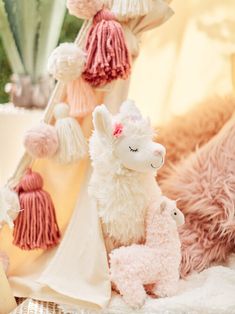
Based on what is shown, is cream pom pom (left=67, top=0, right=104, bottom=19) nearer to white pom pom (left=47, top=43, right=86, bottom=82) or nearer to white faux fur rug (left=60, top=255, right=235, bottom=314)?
white pom pom (left=47, top=43, right=86, bottom=82)

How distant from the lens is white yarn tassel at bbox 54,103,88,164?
1.27 metres

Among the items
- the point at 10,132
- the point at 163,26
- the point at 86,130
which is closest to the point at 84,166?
the point at 86,130

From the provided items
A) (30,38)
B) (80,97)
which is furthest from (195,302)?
(30,38)

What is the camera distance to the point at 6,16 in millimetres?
1479

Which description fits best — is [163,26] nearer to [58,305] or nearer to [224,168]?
[224,168]

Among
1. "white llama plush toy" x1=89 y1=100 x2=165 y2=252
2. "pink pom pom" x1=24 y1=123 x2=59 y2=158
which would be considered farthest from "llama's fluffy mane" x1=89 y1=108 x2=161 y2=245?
"pink pom pom" x1=24 y1=123 x2=59 y2=158

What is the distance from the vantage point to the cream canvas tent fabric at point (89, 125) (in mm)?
1207

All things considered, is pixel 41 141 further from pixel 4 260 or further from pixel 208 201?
pixel 208 201

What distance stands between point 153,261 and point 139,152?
0.23 meters

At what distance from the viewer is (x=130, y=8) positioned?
1.25 meters

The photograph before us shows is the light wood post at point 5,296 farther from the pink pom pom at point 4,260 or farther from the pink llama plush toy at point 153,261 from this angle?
the pink llama plush toy at point 153,261

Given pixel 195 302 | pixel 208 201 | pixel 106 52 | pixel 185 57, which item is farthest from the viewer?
pixel 185 57

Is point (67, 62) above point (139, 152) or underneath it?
above

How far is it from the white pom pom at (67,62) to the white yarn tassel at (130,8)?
123 millimetres
